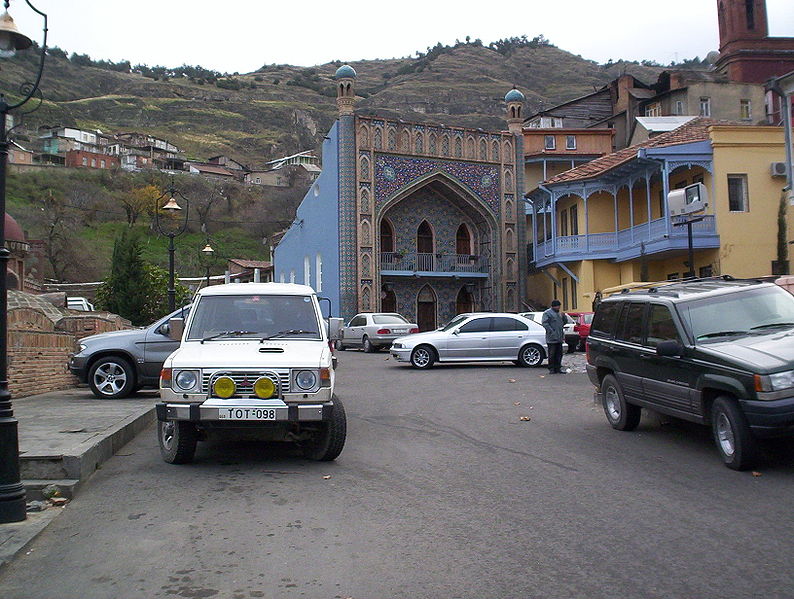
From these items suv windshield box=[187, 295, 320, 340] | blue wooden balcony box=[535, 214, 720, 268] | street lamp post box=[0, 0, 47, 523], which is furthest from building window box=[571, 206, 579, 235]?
street lamp post box=[0, 0, 47, 523]

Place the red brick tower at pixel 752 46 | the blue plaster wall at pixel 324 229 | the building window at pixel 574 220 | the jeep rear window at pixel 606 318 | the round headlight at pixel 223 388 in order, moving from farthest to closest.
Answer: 1. the red brick tower at pixel 752 46
2. the blue plaster wall at pixel 324 229
3. the building window at pixel 574 220
4. the jeep rear window at pixel 606 318
5. the round headlight at pixel 223 388

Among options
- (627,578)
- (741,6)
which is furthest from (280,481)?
(741,6)

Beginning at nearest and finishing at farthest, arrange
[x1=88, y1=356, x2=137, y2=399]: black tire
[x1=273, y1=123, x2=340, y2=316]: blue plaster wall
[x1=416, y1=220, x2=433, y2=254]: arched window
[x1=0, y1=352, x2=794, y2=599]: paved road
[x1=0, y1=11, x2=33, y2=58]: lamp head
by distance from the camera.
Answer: [x1=0, y1=352, x2=794, y2=599]: paved road
[x1=0, y1=11, x2=33, y2=58]: lamp head
[x1=88, y1=356, x2=137, y2=399]: black tire
[x1=273, y1=123, x2=340, y2=316]: blue plaster wall
[x1=416, y1=220, x2=433, y2=254]: arched window

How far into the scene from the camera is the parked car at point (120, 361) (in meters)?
13.4

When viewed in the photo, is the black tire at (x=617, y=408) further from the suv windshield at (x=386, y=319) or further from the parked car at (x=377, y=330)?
the suv windshield at (x=386, y=319)

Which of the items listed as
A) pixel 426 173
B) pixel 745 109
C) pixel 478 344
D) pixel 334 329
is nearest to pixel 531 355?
pixel 478 344

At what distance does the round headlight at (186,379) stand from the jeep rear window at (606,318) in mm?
5584

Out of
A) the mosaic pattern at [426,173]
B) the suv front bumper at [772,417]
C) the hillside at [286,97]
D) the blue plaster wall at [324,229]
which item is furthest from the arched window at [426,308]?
the hillside at [286,97]

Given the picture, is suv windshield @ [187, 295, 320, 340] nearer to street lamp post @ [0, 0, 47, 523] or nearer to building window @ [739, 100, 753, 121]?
street lamp post @ [0, 0, 47, 523]

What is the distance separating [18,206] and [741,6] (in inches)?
2270

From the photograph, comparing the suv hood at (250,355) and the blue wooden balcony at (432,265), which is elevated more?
the blue wooden balcony at (432,265)

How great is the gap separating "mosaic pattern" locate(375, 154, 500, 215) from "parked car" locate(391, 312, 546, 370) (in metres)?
17.8

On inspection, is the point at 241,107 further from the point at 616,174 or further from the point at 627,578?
the point at 627,578

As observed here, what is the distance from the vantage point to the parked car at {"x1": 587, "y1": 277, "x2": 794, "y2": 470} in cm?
707
